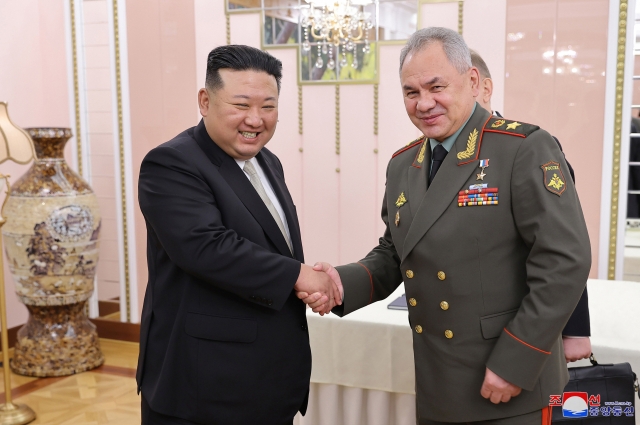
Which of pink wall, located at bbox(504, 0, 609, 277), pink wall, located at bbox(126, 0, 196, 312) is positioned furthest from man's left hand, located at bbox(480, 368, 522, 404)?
pink wall, located at bbox(126, 0, 196, 312)

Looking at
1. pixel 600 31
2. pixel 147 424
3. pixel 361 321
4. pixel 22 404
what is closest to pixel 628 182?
pixel 600 31

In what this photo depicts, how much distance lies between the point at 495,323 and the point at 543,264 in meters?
0.20

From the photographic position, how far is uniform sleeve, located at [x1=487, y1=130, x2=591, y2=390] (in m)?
1.54

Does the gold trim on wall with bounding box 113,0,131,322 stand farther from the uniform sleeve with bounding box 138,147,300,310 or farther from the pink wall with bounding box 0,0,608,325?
the uniform sleeve with bounding box 138,147,300,310

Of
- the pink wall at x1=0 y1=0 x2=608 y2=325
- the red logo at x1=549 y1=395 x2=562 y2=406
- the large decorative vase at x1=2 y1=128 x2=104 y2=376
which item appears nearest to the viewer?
the red logo at x1=549 y1=395 x2=562 y2=406

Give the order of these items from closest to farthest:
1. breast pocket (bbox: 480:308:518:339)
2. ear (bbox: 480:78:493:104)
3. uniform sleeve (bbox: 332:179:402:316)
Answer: breast pocket (bbox: 480:308:518:339) < uniform sleeve (bbox: 332:179:402:316) < ear (bbox: 480:78:493:104)

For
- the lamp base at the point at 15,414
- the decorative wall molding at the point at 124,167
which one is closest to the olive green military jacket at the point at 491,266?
the lamp base at the point at 15,414

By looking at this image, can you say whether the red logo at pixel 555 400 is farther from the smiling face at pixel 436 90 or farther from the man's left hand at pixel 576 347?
the smiling face at pixel 436 90

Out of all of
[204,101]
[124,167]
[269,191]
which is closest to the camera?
[204,101]

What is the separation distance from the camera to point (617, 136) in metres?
3.75

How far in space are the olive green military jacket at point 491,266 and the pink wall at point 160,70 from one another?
3.24 metres

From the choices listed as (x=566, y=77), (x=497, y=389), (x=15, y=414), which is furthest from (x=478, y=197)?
(x=15, y=414)

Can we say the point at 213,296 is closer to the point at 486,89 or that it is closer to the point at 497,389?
the point at 497,389

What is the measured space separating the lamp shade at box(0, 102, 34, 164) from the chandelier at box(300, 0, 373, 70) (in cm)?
185
